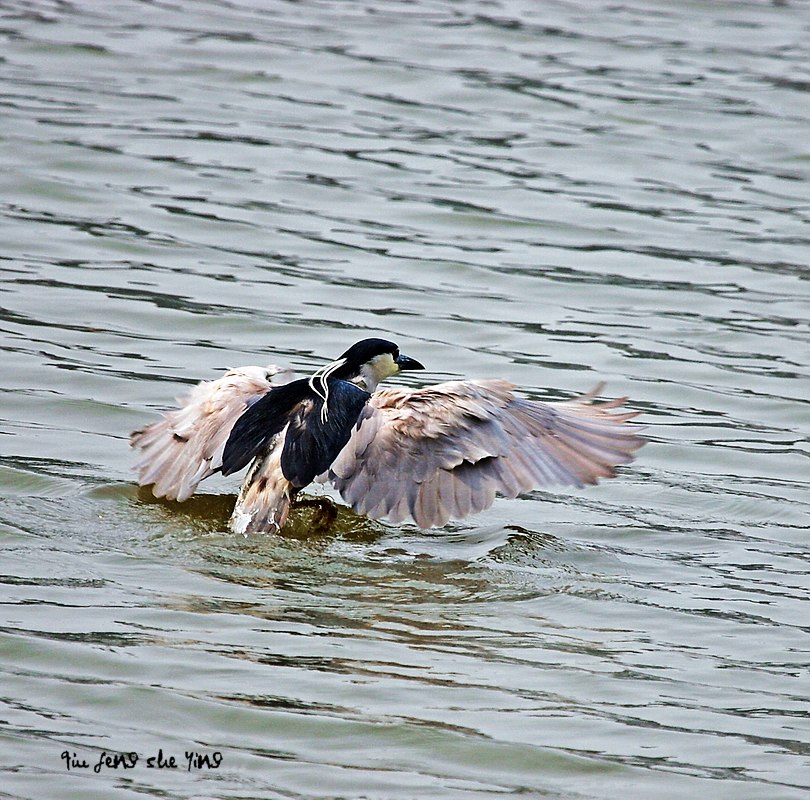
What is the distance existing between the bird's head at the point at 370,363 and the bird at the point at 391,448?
0.35 metres

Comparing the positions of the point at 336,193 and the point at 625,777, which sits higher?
the point at 336,193

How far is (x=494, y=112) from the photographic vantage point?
47.0 feet

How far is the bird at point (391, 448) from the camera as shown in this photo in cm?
693

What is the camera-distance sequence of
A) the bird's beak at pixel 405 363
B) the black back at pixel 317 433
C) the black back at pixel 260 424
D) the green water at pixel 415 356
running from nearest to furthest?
the green water at pixel 415 356 → the black back at pixel 317 433 → the black back at pixel 260 424 → the bird's beak at pixel 405 363

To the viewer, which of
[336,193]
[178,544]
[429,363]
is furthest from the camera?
[336,193]

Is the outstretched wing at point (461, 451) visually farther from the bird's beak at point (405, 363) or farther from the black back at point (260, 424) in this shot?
the bird's beak at point (405, 363)

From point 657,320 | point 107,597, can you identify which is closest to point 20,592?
point 107,597

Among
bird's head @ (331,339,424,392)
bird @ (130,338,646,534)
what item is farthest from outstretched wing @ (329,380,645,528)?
bird's head @ (331,339,424,392)

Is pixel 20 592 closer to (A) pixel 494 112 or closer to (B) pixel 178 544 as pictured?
(B) pixel 178 544

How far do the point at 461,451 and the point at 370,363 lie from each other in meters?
1.01

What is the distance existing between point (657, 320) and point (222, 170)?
4119mm

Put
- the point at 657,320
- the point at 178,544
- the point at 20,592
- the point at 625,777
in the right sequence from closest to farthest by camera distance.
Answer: the point at 625,777, the point at 20,592, the point at 178,544, the point at 657,320

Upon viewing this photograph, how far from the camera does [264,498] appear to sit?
6977 millimetres

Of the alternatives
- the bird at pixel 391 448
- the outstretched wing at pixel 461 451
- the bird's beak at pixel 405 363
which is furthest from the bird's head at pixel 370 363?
the outstretched wing at pixel 461 451
